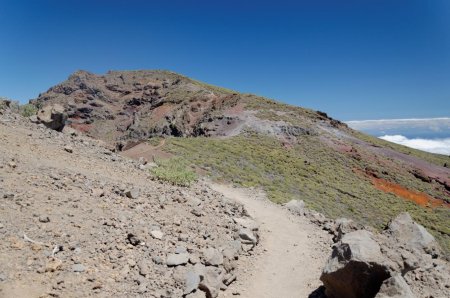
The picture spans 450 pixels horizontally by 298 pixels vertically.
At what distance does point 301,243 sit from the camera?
14664 mm

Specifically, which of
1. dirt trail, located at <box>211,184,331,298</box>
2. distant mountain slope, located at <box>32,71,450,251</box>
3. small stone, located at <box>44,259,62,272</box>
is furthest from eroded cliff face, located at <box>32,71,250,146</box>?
small stone, located at <box>44,259,62,272</box>

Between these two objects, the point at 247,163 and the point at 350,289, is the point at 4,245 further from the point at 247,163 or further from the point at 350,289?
the point at 247,163

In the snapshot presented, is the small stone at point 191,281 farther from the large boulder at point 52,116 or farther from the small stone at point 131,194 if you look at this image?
the large boulder at point 52,116

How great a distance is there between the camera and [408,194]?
4075 centimetres

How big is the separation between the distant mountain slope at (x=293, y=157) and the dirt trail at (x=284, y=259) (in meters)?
5.47

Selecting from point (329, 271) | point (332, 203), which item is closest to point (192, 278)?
point (329, 271)

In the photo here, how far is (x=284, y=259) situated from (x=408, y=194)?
109 feet

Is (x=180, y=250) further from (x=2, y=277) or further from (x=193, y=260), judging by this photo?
(x=2, y=277)

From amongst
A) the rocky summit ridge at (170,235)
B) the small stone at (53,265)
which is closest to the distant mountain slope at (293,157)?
the rocky summit ridge at (170,235)

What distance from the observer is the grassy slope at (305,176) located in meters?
27.6

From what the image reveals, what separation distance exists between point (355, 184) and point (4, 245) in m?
34.4

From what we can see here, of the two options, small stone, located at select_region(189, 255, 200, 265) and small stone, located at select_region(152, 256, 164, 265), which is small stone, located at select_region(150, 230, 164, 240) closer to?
small stone, located at select_region(152, 256, 164, 265)

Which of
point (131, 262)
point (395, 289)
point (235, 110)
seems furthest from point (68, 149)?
point (235, 110)

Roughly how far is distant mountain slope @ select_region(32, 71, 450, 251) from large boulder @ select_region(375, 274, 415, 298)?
14.3 meters
